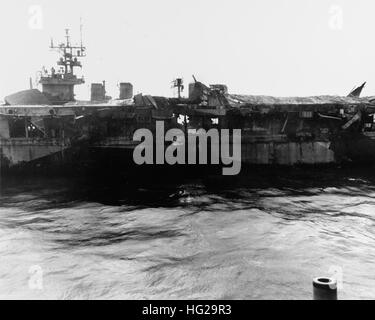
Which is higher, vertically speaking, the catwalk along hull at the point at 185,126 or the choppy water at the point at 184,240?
the catwalk along hull at the point at 185,126

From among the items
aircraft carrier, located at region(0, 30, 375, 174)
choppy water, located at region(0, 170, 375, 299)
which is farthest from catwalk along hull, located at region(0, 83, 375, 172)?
choppy water, located at region(0, 170, 375, 299)

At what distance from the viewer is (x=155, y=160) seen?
19.6 metres

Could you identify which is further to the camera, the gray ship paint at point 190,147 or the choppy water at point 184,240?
the gray ship paint at point 190,147

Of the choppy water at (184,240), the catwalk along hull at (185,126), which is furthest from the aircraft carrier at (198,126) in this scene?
the choppy water at (184,240)

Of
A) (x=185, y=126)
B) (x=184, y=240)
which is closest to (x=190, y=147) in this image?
(x=185, y=126)

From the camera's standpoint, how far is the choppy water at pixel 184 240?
720cm

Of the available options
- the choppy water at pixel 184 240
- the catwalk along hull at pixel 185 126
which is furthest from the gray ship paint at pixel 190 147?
the choppy water at pixel 184 240

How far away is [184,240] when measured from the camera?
9.93 metres

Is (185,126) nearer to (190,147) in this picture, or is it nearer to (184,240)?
(190,147)

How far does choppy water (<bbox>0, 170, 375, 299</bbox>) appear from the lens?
7195mm

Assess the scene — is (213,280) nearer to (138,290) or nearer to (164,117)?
Answer: (138,290)

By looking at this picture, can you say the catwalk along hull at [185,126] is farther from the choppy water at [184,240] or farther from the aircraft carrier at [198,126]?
the choppy water at [184,240]
